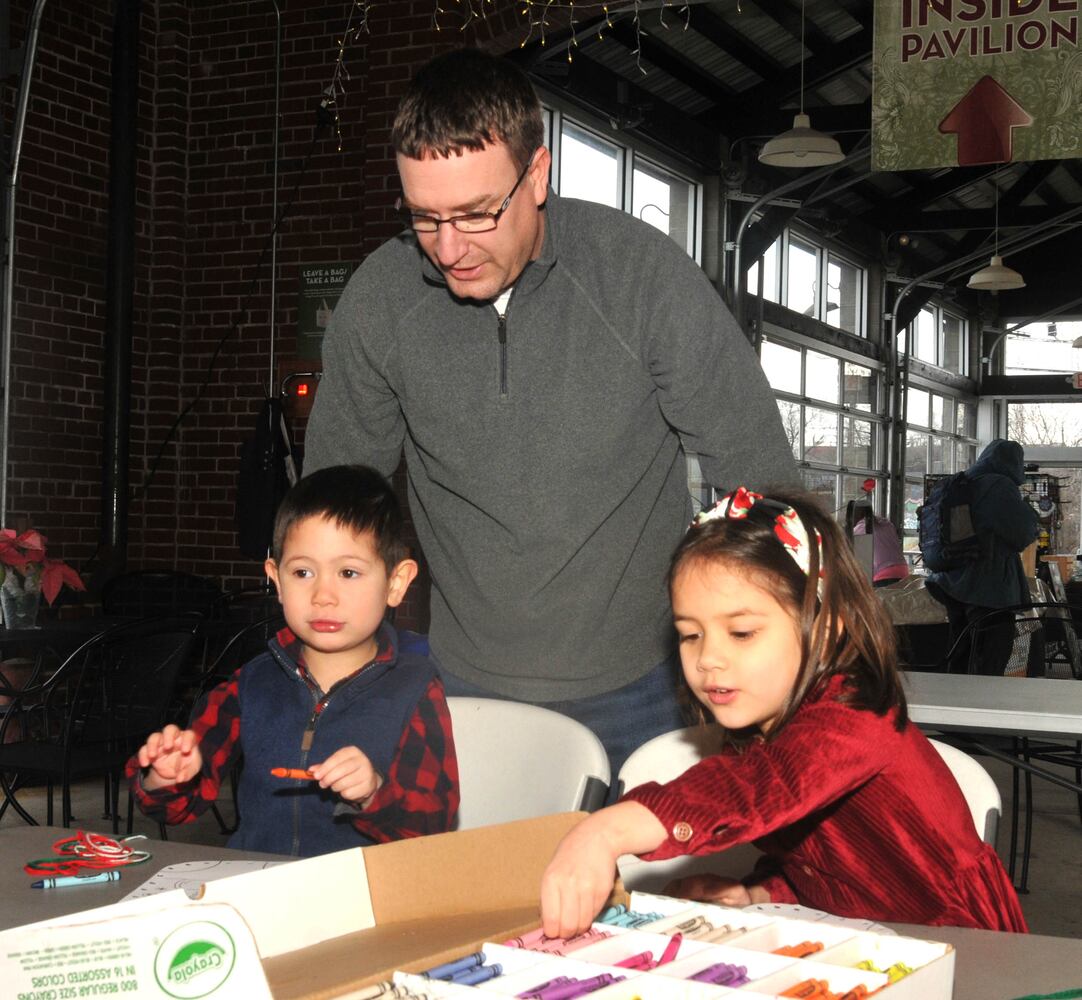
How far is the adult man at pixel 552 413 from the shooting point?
1750 mm

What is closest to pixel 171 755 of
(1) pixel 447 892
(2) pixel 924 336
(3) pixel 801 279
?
(1) pixel 447 892

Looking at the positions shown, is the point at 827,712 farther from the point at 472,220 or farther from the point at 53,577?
the point at 53,577

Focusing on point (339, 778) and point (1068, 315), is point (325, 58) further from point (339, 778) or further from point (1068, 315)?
point (1068, 315)

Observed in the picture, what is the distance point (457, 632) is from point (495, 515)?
22 centimetres

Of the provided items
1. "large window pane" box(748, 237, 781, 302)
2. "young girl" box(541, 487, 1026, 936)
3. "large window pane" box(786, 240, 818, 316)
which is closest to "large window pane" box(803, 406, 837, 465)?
"large window pane" box(786, 240, 818, 316)

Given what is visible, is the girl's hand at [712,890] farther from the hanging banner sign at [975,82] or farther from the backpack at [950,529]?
the backpack at [950,529]

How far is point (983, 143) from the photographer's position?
421 cm

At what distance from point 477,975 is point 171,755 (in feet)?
2.74

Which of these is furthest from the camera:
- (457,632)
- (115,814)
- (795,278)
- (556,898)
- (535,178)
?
(795,278)

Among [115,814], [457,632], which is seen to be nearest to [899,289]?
[115,814]

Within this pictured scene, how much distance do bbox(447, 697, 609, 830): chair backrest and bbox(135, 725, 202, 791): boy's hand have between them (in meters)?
0.44

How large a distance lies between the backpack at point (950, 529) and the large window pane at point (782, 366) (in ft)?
15.2

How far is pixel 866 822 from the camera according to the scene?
4.68 ft

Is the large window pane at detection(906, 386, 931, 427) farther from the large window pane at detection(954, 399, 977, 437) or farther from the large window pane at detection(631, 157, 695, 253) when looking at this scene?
the large window pane at detection(631, 157, 695, 253)
